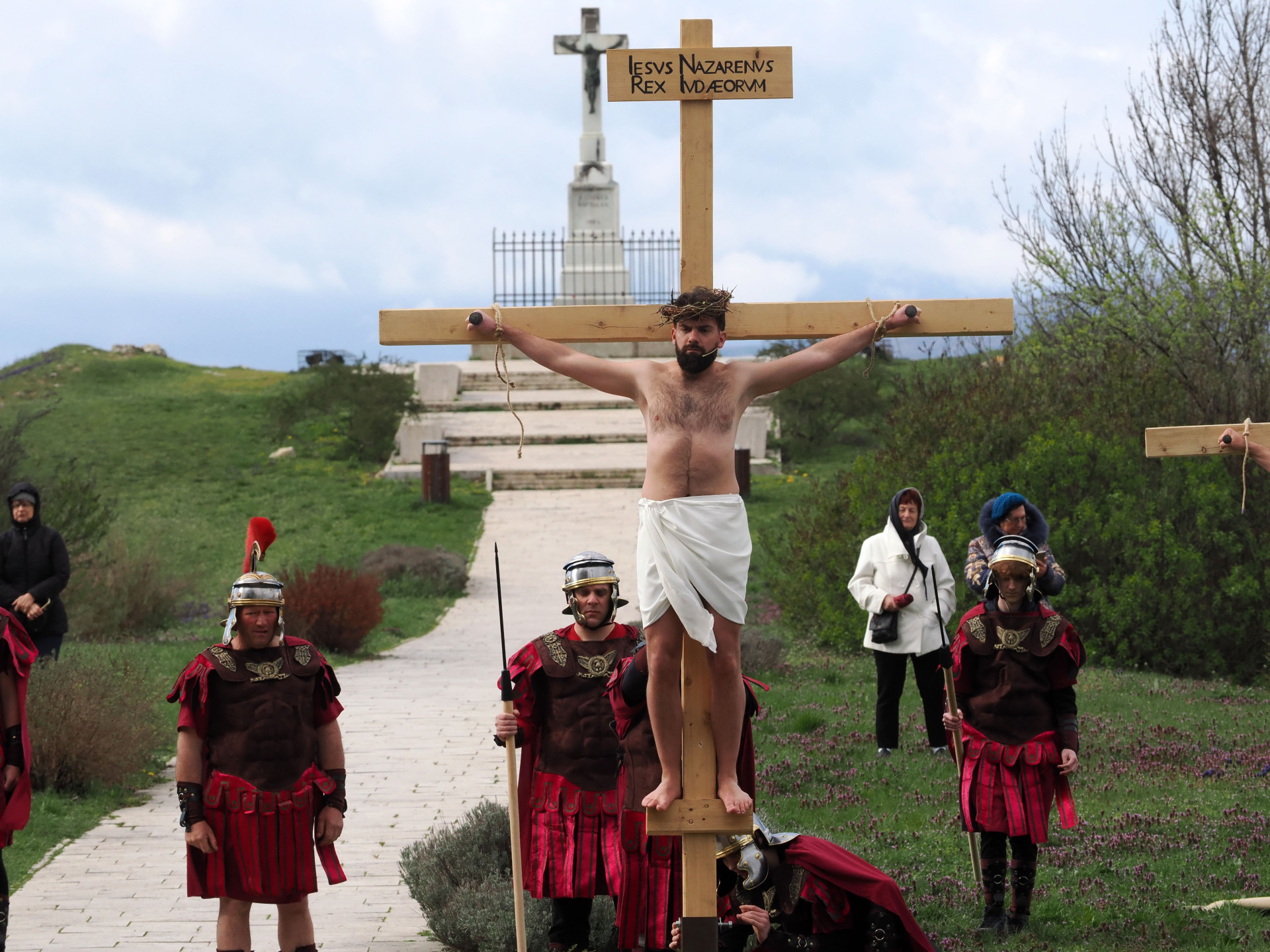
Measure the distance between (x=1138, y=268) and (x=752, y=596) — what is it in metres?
7.41

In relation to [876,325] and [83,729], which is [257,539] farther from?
[83,729]

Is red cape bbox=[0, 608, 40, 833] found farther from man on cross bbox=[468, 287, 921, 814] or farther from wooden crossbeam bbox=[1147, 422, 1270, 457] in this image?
wooden crossbeam bbox=[1147, 422, 1270, 457]

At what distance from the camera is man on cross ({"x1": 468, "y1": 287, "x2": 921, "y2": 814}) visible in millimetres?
4367

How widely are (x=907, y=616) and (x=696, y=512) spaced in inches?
238

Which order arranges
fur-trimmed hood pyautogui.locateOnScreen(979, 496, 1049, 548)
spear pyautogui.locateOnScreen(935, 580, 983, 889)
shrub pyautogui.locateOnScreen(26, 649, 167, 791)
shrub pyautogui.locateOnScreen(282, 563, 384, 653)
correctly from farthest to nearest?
shrub pyautogui.locateOnScreen(282, 563, 384, 653) → shrub pyautogui.locateOnScreen(26, 649, 167, 791) → fur-trimmed hood pyautogui.locateOnScreen(979, 496, 1049, 548) → spear pyautogui.locateOnScreen(935, 580, 983, 889)

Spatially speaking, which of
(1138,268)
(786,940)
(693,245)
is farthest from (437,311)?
(1138,268)

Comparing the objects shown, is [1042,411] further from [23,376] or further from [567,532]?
[23,376]

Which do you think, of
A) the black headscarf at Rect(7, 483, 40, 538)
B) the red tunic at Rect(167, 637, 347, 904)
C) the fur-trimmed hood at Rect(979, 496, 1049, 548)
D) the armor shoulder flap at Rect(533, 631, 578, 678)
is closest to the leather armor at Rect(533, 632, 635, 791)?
the armor shoulder flap at Rect(533, 631, 578, 678)

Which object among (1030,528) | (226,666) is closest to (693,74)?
(226,666)

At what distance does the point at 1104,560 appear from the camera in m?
14.5

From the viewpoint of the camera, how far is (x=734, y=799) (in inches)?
179

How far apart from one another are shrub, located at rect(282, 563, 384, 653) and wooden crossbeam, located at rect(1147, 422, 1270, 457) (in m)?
10.6

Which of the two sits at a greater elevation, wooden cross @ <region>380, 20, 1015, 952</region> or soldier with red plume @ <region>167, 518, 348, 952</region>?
wooden cross @ <region>380, 20, 1015, 952</region>

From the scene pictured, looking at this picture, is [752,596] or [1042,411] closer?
[1042,411]
